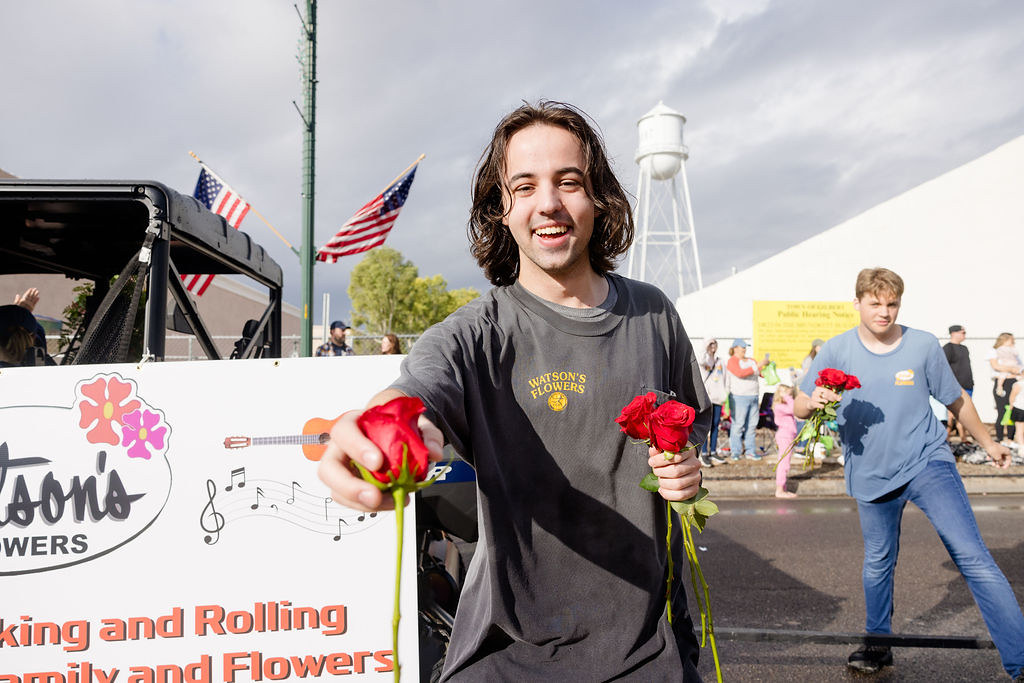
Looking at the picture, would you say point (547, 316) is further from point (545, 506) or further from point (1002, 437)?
point (1002, 437)

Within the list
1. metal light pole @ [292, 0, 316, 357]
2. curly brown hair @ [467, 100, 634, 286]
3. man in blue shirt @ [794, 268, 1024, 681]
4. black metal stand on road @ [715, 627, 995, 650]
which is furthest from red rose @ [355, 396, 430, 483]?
metal light pole @ [292, 0, 316, 357]

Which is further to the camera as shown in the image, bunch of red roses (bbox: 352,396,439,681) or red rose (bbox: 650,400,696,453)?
red rose (bbox: 650,400,696,453)

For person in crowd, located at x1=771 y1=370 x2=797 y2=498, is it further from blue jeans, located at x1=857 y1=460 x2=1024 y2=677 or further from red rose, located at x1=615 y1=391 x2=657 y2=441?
red rose, located at x1=615 y1=391 x2=657 y2=441

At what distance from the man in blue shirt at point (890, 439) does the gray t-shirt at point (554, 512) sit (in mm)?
2627

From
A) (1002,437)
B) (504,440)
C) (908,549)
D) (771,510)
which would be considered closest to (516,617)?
(504,440)

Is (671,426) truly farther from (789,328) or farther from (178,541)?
(789,328)

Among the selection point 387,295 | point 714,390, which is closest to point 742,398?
point 714,390

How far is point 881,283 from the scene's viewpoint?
3867 millimetres

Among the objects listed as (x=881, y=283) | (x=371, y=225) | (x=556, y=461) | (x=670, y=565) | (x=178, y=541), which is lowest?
(x=178, y=541)

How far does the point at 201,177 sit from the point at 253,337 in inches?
284

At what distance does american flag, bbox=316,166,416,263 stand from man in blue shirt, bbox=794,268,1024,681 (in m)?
8.35

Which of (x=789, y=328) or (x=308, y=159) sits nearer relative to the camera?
(x=308, y=159)

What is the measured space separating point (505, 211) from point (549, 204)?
0.63ft

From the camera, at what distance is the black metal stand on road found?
133 inches
